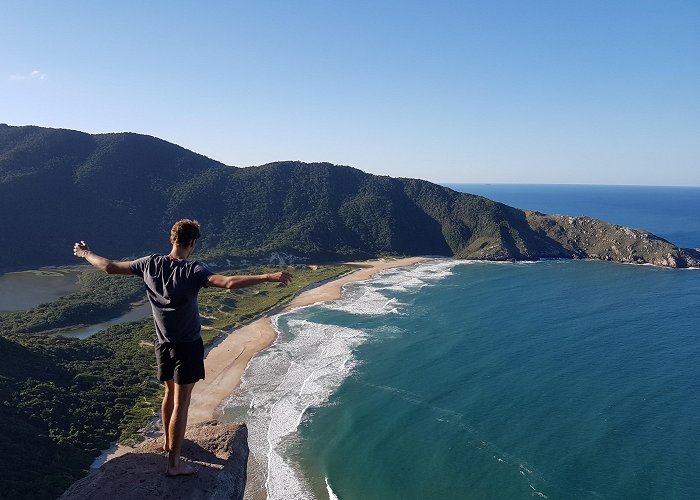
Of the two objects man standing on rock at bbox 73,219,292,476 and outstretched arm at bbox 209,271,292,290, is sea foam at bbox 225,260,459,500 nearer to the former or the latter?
man standing on rock at bbox 73,219,292,476

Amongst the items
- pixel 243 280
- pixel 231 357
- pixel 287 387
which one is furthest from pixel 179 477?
pixel 231 357

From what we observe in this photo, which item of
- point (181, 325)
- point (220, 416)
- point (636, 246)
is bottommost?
point (220, 416)

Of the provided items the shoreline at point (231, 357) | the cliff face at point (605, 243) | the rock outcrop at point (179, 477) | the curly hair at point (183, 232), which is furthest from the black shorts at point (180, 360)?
the cliff face at point (605, 243)

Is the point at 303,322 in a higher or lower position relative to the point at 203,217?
lower

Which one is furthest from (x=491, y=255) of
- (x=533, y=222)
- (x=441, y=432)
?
(x=441, y=432)

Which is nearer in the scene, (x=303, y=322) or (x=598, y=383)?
(x=598, y=383)

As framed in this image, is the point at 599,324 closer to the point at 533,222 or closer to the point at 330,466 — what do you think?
the point at 330,466

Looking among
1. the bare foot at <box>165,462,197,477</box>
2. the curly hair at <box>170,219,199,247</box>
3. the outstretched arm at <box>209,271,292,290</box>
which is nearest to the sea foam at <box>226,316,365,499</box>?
the bare foot at <box>165,462,197,477</box>
